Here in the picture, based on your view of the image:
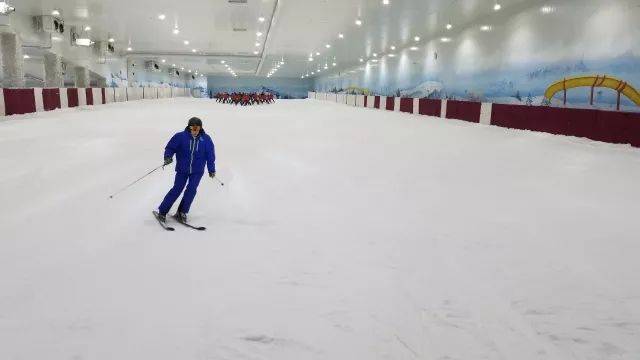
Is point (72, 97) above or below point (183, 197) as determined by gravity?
above

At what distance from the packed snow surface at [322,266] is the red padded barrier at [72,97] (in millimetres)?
18432

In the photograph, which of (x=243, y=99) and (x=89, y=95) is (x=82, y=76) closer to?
(x=89, y=95)

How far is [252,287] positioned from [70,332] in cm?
113

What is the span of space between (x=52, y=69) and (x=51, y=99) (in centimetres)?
722

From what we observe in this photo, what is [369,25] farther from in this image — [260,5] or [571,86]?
[571,86]

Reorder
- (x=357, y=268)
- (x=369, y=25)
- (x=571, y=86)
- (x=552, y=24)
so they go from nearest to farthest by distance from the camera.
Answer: (x=357, y=268) < (x=571, y=86) < (x=552, y=24) < (x=369, y=25)

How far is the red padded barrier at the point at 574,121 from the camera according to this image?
11.9 m

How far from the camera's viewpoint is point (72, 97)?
2428 cm

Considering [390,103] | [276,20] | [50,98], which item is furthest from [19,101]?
[390,103]

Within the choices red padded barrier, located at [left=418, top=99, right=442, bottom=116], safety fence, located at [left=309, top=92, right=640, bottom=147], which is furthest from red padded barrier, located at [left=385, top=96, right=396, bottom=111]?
safety fence, located at [left=309, top=92, right=640, bottom=147]

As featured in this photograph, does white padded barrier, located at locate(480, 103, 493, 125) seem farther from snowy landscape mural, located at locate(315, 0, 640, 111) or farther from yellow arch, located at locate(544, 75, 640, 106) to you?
yellow arch, located at locate(544, 75, 640, 106)

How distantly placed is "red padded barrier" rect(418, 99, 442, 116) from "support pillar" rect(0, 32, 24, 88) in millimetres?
19872

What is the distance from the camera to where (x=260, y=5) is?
62.3 feet

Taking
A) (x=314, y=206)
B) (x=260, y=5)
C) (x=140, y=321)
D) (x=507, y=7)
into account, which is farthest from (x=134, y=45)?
(x=140, y=321)
